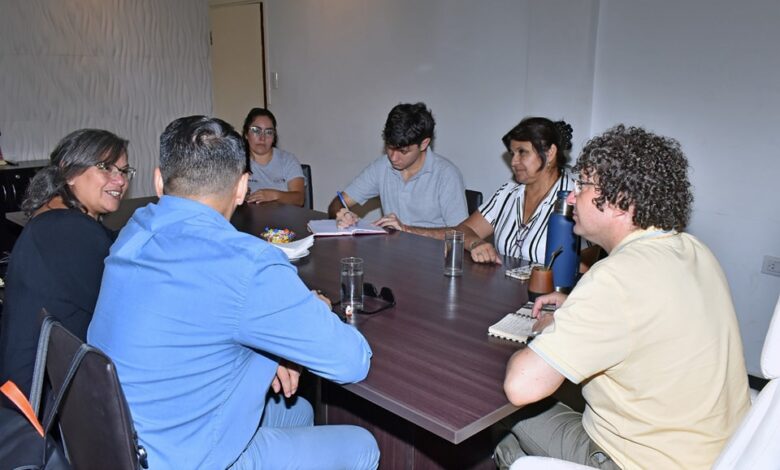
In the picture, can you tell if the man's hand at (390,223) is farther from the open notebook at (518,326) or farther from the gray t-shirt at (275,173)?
the gray t-shirt at (275,173)

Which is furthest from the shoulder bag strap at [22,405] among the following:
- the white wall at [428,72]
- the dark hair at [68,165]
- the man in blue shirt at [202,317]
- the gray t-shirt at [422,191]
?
the white wall at [428,72]

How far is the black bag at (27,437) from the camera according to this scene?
1270mm

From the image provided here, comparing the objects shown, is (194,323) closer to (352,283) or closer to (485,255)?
(352,283)

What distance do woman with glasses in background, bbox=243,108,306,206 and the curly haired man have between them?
8.69 feet

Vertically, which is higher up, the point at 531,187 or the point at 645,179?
the point at 645,179

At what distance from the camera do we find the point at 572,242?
2223mm

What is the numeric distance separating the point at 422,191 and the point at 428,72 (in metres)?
1.43

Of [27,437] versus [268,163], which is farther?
[268,163]

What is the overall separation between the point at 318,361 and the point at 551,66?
113 inches

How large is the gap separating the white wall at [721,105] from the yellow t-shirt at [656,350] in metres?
2.05

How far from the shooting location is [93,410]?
133cm

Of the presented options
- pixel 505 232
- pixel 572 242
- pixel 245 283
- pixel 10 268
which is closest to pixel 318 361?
pixel 245 283

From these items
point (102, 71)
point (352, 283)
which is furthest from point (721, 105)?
point (102, 71)

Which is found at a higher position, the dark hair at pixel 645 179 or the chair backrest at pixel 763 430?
the dark hair at pixel 645 179
